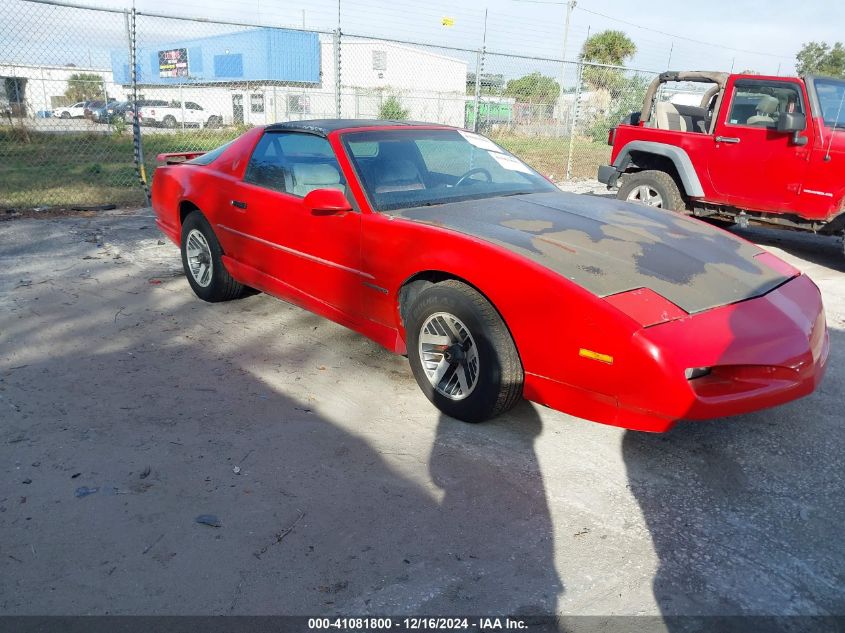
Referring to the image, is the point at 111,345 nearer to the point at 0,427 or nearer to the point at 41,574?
the point at 0,427

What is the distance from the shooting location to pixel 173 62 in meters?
34.6

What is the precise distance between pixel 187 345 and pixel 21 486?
1.65m

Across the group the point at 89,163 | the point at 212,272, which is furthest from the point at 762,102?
the point at 89,163

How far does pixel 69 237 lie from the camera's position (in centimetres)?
700

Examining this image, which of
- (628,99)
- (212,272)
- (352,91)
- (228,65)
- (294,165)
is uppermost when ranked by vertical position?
(228,65)

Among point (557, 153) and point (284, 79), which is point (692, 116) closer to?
point (557, 153)

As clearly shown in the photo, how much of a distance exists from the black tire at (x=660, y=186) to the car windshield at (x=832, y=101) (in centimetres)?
163

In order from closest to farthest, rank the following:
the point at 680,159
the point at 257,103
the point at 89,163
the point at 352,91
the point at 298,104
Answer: the point at 680,159 < the point at 89,163 < the point at 298,104 < the point at 257,103 < the point at 352,91

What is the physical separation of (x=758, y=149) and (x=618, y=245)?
469 centimetres

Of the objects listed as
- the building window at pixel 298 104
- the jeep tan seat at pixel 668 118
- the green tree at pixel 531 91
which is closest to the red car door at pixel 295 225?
the jeep tan seat at pixel 668 118

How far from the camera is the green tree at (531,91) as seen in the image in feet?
61.5

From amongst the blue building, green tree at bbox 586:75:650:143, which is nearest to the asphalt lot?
green tree at bbox 586:75:650:143

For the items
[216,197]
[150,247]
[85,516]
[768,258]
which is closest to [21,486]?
[85,516]

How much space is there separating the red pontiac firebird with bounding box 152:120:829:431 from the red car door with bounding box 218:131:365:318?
1cm
